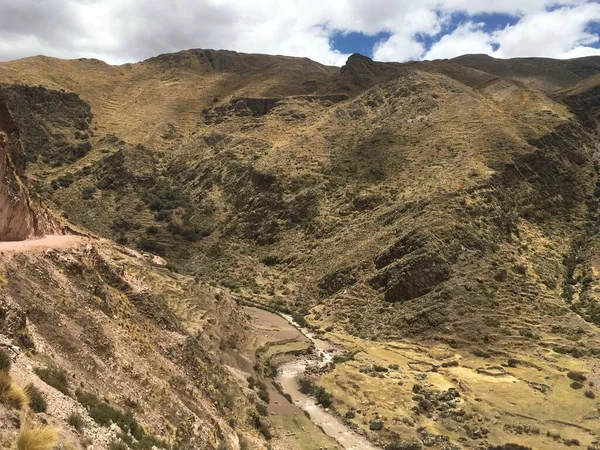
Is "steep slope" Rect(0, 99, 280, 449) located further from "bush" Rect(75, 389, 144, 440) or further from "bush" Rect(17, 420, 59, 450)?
"bush" Rect(17, 420, 59, 450)

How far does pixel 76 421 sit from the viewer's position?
10.8 metres

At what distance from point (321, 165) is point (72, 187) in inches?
1647

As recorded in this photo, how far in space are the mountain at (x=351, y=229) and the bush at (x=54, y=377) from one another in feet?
4.58

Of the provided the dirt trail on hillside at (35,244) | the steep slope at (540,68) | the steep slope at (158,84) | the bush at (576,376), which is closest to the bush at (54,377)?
the dirt trail on hillside at (35,244)

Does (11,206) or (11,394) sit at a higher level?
(11,206)

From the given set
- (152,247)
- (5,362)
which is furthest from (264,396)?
(152,247)

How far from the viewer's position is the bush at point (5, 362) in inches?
401

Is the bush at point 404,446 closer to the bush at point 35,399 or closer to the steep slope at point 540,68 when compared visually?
the bush at point 35,399

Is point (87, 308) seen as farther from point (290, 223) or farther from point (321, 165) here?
point (321, 165)

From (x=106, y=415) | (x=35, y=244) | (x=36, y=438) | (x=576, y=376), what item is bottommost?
(x=576, y=376)

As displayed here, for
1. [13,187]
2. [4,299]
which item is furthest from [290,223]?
[4,299]

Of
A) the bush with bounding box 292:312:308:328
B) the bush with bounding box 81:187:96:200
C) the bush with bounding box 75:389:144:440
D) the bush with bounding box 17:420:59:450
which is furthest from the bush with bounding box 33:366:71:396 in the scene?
the bush with bounding box 81:187:96:200

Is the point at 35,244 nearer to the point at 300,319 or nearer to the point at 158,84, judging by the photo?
the point at 300,319

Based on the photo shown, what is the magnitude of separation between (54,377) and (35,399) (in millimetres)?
1815
